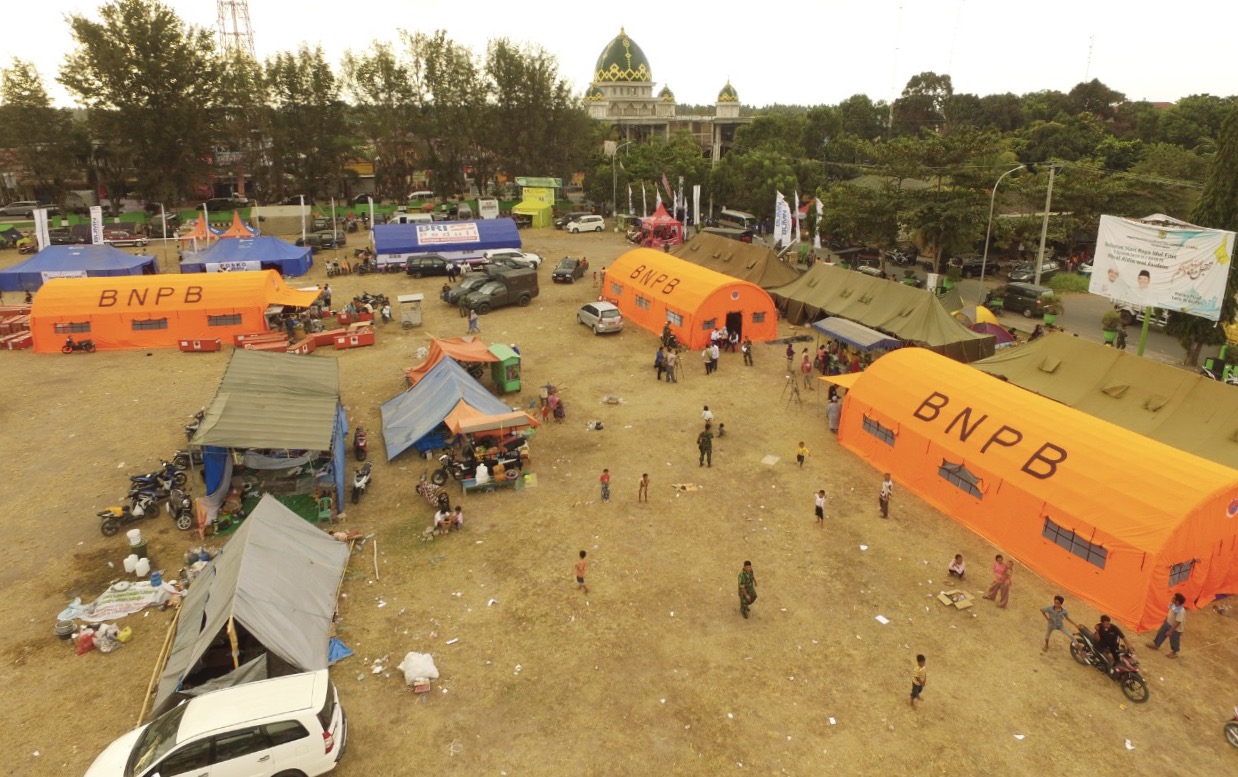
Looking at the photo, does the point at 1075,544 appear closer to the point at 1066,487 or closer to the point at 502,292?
the point at 1066,487

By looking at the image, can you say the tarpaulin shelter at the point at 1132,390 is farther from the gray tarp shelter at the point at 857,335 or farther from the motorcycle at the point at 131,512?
the motorcycle at the point at 131,512

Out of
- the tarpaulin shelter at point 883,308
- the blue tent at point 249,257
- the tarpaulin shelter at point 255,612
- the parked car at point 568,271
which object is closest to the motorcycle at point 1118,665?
the tarpaulin shelter at point 255,612

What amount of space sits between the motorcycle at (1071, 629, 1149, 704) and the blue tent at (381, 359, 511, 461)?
14.5 metres

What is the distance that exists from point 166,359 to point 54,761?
21858mm

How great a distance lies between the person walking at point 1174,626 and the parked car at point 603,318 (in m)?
22.5

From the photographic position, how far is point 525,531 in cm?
1648

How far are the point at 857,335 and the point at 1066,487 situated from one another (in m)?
12.1

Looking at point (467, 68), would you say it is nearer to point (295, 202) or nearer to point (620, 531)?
point (295, 202)

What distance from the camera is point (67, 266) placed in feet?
120

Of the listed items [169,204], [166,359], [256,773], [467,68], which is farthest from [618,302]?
[169,204]

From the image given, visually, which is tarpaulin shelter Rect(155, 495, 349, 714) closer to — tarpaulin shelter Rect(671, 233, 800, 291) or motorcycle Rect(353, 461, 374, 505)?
motorcycle Rect(353, 461, 374, 505)

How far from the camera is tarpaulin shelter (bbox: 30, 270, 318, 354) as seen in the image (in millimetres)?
29141

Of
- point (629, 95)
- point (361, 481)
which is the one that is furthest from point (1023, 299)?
point (629, 95)

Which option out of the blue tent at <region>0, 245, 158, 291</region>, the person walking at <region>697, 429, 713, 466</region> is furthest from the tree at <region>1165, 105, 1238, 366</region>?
the blue tent at <region>0, 245, 158, 291</region>
